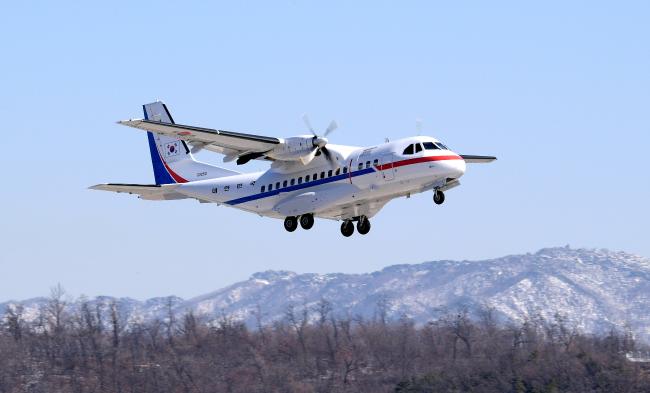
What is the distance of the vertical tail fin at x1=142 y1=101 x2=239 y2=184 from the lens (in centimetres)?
4131

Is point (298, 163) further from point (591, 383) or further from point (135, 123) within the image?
point (591, 383)

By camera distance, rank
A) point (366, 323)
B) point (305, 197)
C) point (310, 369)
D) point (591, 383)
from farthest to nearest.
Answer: point (366, 323), point (310, 369), point (591, 383), point (305, 197)

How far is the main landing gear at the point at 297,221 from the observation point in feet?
123

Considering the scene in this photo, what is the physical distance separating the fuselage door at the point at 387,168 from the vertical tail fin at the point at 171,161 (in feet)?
24.5

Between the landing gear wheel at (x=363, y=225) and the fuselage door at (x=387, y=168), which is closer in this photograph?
the fuselage door at (x=387, y=168)

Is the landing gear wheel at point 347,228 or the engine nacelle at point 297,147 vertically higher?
the engine nacelle at point 297,147

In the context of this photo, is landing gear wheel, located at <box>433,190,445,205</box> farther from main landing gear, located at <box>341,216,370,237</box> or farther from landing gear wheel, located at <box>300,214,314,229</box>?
landing gear wheel, located at <box>300,214,314,229</box>

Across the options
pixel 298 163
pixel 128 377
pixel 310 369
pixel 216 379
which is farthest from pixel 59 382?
pixel 298 163

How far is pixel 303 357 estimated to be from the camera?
99688 mm

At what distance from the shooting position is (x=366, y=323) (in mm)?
112062

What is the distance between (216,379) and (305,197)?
5798 centimetres

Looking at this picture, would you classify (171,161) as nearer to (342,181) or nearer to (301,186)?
(301,186)

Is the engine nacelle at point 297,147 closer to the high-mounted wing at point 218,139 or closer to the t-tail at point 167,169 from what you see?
the high-mounted wing at point 218,139

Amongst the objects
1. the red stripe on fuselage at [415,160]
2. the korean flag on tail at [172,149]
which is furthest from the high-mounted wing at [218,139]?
the korean flag on tail at [172,149]
